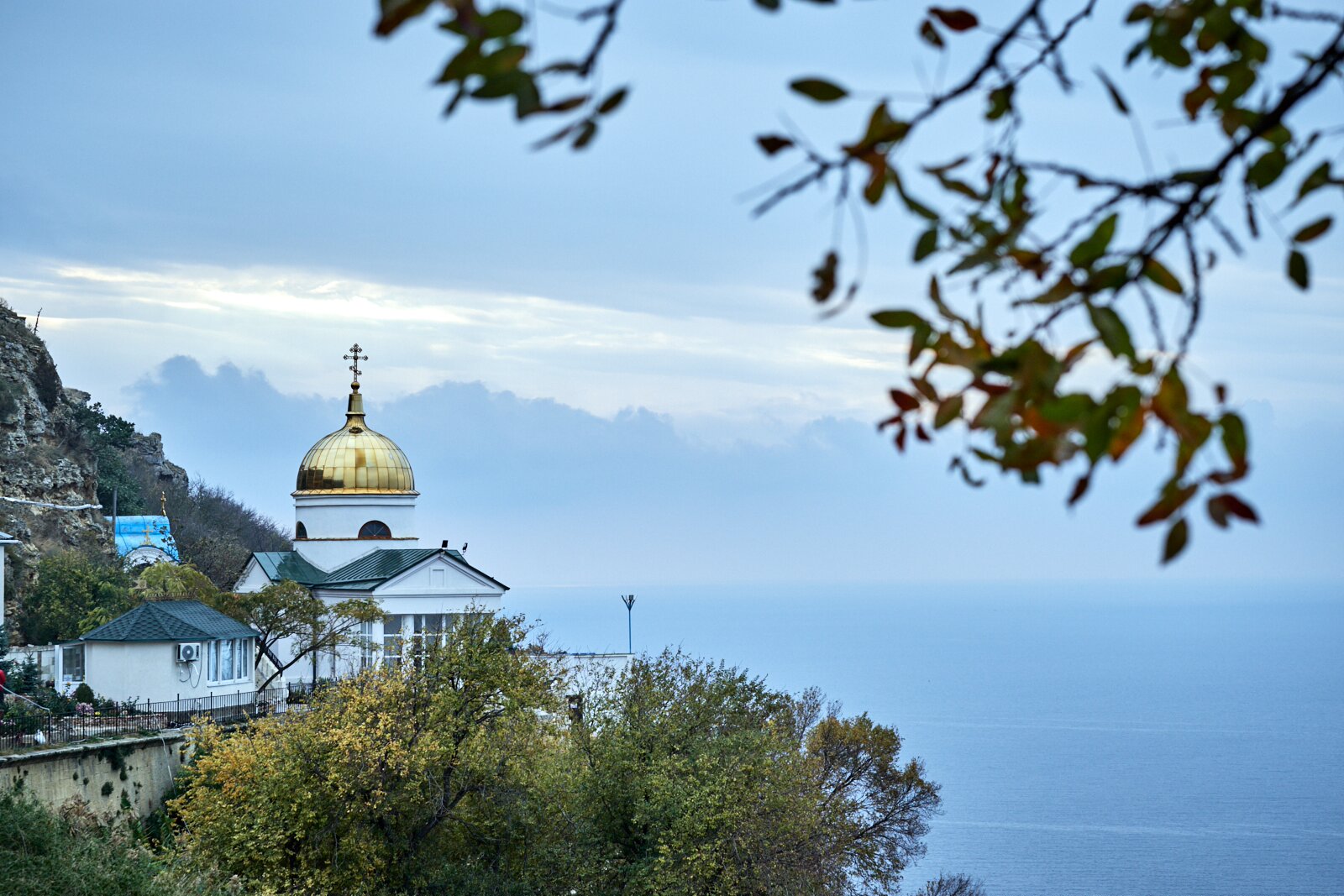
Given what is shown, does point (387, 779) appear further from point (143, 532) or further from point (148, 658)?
point (143, 532)

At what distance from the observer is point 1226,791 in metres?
90.6

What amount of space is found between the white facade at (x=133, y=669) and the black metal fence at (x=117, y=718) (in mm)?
451

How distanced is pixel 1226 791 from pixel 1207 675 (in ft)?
355

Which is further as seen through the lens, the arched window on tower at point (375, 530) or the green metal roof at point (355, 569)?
the arched window on tower at point (375, 530)

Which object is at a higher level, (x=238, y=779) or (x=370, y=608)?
(x=370, y=608)

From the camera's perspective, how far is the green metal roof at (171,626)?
124 feet

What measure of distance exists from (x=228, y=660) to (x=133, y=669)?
3.33m

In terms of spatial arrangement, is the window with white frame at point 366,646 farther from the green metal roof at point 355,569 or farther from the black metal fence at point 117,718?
the black metal fence at point 117,718

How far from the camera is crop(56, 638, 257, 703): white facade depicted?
37.6 metres

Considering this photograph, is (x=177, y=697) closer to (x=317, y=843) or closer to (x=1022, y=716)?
(x=317, y=843)

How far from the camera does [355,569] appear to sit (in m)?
51.8

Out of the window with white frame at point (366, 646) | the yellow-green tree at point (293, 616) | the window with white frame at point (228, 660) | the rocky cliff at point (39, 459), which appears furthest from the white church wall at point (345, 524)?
the window with white frame at point (228, 660)

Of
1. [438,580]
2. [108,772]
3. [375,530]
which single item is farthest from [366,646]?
[108,772]

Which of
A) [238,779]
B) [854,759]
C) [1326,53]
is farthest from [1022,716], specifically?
[1326,53]
